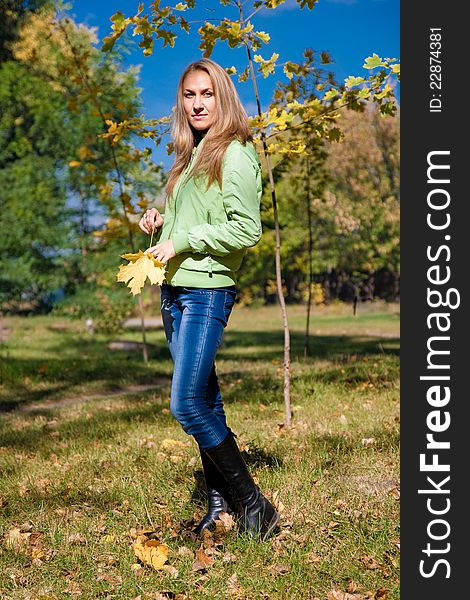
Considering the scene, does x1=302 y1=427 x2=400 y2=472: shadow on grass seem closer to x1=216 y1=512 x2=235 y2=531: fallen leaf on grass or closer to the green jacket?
x1=216 y1=512 x2=235 y2=531: fallen leaf on grass

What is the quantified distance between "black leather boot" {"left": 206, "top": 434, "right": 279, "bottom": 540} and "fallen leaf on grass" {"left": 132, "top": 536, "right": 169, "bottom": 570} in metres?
0.38

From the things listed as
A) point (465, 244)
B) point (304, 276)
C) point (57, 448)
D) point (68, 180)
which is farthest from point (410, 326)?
point (304, 276)

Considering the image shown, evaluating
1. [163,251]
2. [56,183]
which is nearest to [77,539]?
[163,251]

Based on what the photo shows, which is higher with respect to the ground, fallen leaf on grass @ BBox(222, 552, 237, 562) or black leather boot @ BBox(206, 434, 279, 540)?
black leather boot @ BBox(206, 434, 279, 540)

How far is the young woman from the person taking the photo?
2.72 metres

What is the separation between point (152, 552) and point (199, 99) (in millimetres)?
1996

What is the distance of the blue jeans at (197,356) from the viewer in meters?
2.73

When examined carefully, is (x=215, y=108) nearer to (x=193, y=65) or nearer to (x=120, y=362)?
(x=193, y=65)

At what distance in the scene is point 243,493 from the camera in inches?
115

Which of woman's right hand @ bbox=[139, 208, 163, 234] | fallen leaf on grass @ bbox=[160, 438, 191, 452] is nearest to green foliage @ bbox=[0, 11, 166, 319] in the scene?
fallen leaf on grass @ bbox=[160, 438, 191, 452]

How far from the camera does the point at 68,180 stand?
1886cm

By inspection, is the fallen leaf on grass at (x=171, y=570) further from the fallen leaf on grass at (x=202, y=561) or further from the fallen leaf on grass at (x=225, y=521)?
the fallen leaf on grass at (x=225, y=521)

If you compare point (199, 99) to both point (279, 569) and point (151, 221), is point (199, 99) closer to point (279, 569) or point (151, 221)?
point (151, 221)

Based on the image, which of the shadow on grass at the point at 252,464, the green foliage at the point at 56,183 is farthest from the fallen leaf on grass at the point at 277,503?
the green foliage at the point at 56,183
